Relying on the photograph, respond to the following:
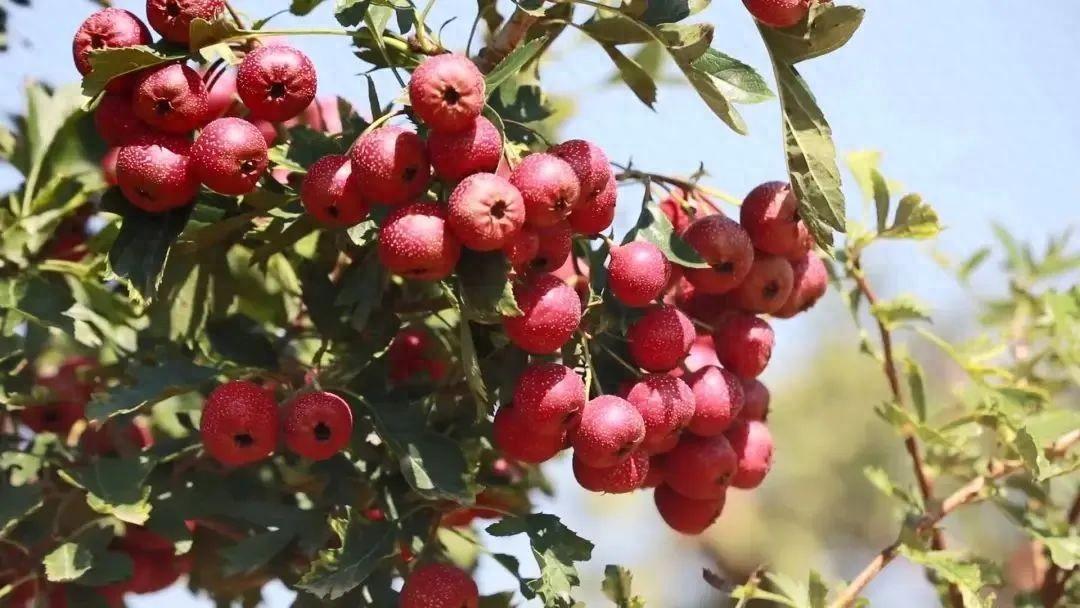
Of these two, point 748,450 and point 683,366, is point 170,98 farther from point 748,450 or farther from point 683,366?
point 748,450

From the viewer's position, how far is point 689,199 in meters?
1.14

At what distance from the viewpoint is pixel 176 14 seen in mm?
918

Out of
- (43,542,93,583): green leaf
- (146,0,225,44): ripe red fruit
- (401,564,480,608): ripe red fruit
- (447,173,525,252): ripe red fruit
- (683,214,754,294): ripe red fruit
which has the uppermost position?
(146,0,225,44): ripe red fruit

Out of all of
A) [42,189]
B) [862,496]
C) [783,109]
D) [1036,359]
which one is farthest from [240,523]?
[862,496]

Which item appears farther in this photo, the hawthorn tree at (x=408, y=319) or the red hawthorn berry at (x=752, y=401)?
the red hawthorn berry at (x=752, y=401)

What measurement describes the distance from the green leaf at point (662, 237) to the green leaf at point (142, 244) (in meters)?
0.38

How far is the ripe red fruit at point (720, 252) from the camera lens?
3.35 feet

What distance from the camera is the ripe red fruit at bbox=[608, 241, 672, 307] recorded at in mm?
949

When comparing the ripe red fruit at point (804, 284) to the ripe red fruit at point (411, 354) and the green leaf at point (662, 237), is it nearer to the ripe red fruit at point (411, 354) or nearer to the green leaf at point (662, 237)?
the green leaf at point (662, 237)

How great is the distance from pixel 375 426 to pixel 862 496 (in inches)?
147

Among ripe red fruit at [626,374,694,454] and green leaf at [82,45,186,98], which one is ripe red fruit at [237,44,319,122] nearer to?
green leaf at [82,45,186,98]

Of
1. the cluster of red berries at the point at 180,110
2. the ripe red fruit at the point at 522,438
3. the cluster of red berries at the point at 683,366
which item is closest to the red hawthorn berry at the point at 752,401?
the cluster of red berries at the point at 683,366

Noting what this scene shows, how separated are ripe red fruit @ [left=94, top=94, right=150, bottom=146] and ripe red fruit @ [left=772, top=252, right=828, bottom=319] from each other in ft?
1.95

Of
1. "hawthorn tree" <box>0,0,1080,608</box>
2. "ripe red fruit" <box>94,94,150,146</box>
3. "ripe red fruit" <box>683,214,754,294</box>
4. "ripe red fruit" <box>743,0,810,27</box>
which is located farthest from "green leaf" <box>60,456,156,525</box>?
"ripe red fruit" <box>743,0,810,27</box>
